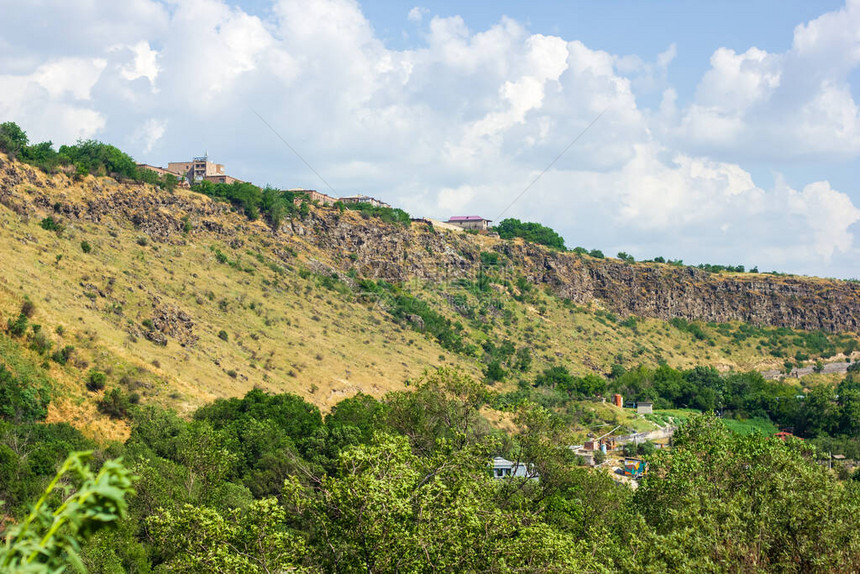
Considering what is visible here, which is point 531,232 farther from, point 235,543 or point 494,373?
point 235,543

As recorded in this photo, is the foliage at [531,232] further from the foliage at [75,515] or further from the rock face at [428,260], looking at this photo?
the foliage at [75,515]

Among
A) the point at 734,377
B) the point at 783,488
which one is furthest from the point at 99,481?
the point at 734,377

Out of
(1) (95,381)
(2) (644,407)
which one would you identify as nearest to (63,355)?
(1) (95,381)

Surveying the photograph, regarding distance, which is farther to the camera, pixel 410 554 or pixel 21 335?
pixel 21 335

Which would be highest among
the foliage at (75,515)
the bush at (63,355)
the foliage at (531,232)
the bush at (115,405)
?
the foliage at (531,232)

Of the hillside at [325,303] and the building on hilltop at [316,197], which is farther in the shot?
the building on hilltop at [316,197]

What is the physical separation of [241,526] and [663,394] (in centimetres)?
8792

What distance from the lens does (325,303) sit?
3346 inches

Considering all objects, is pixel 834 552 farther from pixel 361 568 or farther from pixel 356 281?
pixel 356 281

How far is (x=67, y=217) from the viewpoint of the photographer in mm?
68250

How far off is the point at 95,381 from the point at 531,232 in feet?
347

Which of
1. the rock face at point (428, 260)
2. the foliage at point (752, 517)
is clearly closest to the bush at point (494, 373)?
the rock face at point (428, 260)

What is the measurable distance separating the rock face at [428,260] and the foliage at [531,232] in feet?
26.5

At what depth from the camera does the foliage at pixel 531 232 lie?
141m
